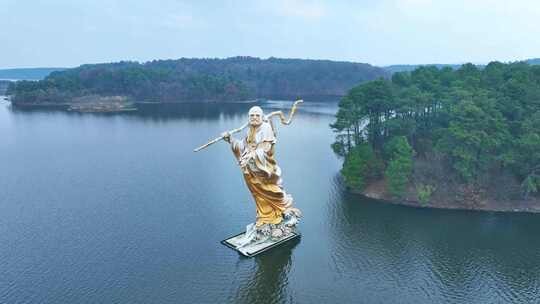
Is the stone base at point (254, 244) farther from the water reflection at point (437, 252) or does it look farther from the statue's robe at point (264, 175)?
the water reflection at point (437, 252)

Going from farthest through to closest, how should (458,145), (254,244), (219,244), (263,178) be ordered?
(458,145), (219,244), (254,244), (263,178)

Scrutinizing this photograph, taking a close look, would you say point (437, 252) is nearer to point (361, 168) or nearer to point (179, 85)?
point (361, 168)

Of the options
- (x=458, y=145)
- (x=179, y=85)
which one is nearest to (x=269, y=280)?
(x=458, y=145)

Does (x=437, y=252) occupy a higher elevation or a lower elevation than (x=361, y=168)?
lower

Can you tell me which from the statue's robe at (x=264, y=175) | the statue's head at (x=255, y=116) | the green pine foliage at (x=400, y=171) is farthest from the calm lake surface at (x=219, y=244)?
the statue's head at (x=255, y=116)

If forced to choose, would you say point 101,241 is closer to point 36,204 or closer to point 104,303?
point 104,303

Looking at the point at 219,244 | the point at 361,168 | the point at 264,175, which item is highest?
the point at 264,175
